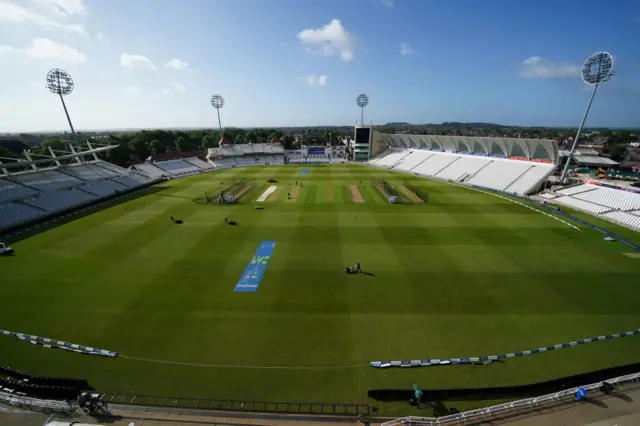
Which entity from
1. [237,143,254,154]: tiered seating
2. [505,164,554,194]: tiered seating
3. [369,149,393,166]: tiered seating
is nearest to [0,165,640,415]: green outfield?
[505,164,554,194]: tiered seating

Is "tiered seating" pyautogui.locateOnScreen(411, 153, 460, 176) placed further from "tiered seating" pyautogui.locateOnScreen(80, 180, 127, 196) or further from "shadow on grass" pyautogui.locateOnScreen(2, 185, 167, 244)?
"tiered seating" pyautogui.locateOnScreen(80, 180, 127, 196)

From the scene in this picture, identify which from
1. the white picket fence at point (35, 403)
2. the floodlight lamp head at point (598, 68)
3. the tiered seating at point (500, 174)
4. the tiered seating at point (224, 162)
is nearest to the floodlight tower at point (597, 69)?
the floodlight lamp head at point (598, 68)

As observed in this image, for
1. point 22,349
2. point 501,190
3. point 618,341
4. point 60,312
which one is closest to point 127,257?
point 60,312

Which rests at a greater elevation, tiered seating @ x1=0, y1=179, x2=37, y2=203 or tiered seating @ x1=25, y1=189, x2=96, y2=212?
tiered seating @ x1=0, y1=179, x2=37, y2=203

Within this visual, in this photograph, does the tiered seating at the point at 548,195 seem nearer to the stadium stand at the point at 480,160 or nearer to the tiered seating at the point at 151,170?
the stadium stand at the point at 480,160

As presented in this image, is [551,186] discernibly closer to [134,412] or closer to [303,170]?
[303,170]
